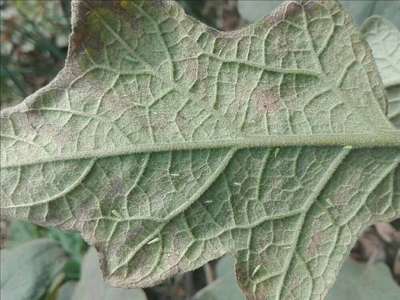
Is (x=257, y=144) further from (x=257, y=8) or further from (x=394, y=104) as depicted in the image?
(x=257, y=8)

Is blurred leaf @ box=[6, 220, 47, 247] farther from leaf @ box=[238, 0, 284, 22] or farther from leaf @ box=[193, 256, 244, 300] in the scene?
leaf @ box=[238, 0, 284, 22]

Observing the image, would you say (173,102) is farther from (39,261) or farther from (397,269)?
(397,269)

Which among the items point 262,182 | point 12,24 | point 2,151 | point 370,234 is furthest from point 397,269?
point 12,24

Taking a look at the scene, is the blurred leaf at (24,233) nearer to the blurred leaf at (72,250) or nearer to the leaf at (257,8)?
the blurred leaf at (72,250)

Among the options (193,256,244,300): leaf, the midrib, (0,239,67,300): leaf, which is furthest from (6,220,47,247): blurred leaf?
the midrib

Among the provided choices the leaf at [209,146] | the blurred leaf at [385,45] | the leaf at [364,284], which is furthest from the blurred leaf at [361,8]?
the leaf at [364,284]
